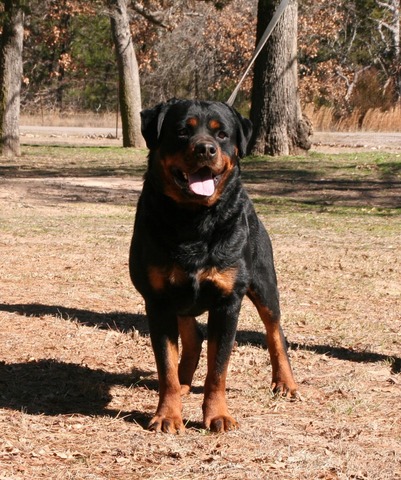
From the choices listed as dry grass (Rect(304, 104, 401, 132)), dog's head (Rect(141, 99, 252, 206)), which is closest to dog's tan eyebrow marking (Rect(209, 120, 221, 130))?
dog's head (Rect(141, 99, 252, 206))

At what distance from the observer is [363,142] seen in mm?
28938

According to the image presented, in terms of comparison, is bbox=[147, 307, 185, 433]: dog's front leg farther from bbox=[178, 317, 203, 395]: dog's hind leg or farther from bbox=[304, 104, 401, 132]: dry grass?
bbox=[304, 104, 401, 132]: dry grass

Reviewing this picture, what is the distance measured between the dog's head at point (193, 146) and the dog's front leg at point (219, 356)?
56 centimetres

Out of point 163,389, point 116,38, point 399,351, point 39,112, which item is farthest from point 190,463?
point 39,112

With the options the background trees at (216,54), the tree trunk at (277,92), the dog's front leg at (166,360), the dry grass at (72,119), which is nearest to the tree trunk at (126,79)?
the tree trunk at (277,92)

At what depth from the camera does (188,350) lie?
5.79 metres

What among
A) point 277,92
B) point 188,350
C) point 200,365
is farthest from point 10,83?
point 188,350

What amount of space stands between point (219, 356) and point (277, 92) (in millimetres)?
16784

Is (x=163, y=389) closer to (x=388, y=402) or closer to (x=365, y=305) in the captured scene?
(x=388, y=402)

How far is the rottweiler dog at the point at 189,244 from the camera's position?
4.88 metres

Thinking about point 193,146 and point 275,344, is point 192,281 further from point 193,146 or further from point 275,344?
point 275,344

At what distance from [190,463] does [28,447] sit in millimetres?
749

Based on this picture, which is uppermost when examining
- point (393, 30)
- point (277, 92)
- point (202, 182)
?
point (393, 30)

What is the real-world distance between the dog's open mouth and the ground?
1179 mm
